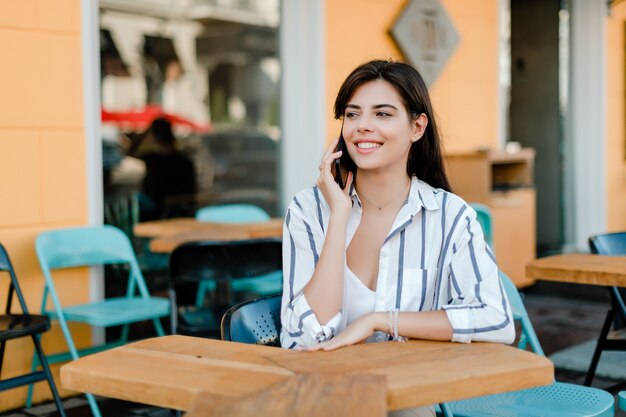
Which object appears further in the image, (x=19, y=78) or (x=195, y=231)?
(x=195, y=231)

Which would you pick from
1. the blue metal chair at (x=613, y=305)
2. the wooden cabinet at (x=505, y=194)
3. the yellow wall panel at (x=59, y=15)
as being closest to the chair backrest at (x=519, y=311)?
the blue metal chair at (x=613, y=305)

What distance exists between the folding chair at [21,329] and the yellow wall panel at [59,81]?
0.80 metres

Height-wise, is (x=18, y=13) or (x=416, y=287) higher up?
(x=18, y=13)

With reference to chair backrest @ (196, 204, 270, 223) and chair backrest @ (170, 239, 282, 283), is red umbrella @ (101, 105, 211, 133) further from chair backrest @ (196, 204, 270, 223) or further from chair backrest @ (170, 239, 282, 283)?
chair backrest @ (170, 239, 282, 283)

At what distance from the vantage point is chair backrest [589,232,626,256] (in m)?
3.90

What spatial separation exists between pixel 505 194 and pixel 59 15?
400cm

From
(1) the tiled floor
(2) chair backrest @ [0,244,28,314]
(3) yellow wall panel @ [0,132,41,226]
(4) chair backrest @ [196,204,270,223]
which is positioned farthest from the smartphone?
(4) chair backrest @ [196,204,270,223]

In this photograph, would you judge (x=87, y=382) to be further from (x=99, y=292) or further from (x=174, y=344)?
(x=99, y=292)

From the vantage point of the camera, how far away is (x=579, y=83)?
29.0 feet

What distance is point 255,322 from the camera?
2332 mm

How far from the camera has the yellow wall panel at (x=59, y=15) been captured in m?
4.37

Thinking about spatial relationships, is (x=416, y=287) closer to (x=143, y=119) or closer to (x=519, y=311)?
(x=519, y=311)

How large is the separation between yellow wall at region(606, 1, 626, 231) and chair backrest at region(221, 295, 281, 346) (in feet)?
24.3

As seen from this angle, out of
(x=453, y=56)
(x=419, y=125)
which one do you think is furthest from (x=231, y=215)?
(x=419, y=125)
